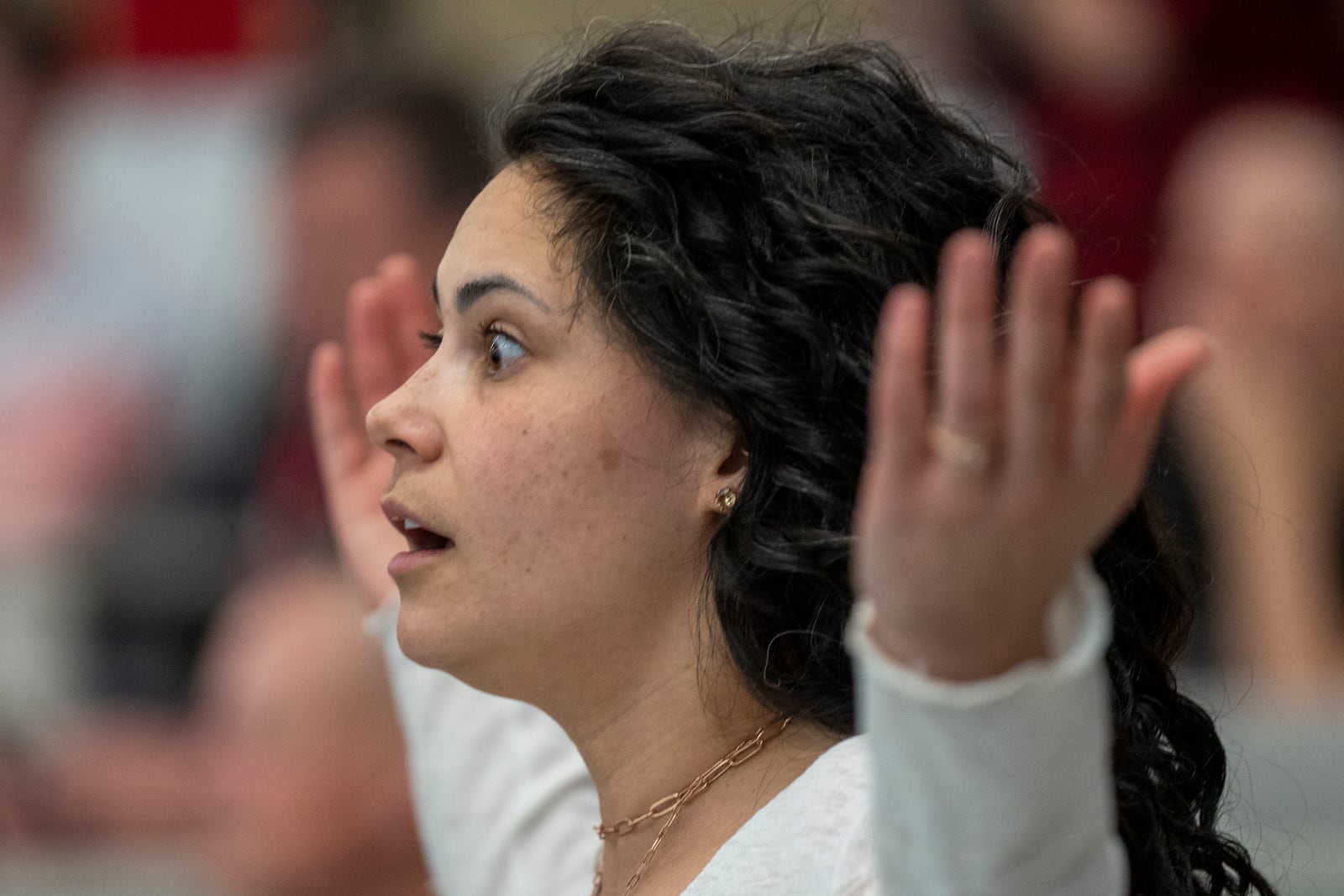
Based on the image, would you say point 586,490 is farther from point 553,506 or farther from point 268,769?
point 268,769

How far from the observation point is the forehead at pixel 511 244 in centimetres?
119

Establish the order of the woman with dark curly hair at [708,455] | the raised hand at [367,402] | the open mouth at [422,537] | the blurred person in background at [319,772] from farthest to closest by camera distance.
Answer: the blurred person in background at [319,772], the raised hand at [367,402], the open mouth at [422,537], the woman with dark curly hair at [708,455]

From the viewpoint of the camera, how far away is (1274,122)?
280 centimetres

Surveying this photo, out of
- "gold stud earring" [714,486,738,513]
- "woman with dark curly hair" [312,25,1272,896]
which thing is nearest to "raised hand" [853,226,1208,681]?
"woman with dark curly hair" [312,25,1272,896]

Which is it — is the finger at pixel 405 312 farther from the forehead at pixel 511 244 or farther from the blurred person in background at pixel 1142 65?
the blurred person in background at pixel 1142 65

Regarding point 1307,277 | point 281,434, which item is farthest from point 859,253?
point 281,434

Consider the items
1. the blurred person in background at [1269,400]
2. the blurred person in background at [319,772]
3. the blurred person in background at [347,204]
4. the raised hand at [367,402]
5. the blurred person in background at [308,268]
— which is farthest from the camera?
the blurred person in background at [347,204]

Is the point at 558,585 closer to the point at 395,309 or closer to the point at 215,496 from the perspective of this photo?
the point at 395,309

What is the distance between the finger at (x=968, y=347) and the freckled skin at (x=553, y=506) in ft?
1.37

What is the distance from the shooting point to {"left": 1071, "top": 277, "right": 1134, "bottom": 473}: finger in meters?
0.73

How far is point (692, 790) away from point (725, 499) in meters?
0.20

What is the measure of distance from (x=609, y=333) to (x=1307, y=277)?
152 centimetres

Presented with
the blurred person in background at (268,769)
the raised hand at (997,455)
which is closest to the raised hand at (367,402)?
the blurred person in background at (268,769)

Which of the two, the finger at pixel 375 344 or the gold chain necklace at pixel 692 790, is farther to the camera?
the finger at pixel 375 344
